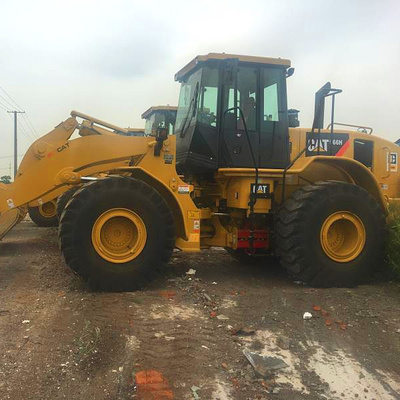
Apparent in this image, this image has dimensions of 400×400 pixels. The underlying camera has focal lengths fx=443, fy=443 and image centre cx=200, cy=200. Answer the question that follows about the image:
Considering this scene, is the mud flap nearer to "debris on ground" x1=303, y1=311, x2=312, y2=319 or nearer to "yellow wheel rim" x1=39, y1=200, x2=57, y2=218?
"yellow wheel rim" x1=39, y1=200, x2=57, y2=218

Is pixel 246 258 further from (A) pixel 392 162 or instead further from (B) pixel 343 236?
(A) pixel 392 162

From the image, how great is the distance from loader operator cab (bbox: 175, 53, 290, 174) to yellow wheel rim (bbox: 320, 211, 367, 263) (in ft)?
3.58

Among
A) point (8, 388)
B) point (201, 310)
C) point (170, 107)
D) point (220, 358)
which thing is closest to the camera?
point (8, 388)

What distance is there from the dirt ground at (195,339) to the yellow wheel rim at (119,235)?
1.65 ft

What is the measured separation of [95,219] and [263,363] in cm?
273

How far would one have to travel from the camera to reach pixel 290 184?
649 cm

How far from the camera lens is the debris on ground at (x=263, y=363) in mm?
3410

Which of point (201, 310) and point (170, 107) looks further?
point (170, 107)

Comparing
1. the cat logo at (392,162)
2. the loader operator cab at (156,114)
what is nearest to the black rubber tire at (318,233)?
the cat logo at (392,162)

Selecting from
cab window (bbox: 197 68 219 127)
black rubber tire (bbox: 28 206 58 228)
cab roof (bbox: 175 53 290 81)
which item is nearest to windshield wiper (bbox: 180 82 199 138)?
cab window (bbox: 197 68 219 127)

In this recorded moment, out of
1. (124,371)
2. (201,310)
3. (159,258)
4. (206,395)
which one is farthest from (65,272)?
(206,395)

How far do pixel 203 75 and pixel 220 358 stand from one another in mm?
3983

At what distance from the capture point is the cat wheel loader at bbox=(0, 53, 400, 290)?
541 cm

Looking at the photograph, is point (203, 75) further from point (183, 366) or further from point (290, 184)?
point (183, 366)
